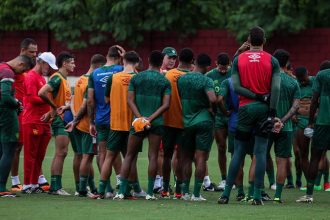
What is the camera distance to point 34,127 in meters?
18.6

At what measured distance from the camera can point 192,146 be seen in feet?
56.3

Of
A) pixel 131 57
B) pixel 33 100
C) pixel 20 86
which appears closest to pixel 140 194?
pixel 131 57

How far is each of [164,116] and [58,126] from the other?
2.02 m

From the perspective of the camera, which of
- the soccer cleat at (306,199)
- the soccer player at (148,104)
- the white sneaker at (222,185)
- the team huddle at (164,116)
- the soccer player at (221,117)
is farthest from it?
the white sneaker at (222,185)

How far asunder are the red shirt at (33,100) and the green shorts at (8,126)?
3.64ft

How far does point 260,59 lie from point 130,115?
2410 millimetres

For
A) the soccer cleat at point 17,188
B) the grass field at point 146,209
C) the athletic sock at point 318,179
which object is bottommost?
the soccer cleat at point 17,188

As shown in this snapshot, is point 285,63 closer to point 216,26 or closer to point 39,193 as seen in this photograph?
point 39,193

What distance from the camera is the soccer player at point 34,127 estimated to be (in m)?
18.5

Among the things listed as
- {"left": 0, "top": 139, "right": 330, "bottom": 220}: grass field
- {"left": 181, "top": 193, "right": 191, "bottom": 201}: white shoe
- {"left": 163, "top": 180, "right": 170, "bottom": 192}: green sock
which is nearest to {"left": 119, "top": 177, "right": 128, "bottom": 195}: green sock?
{"left": 0, "top": 139, "right": 330, "bottom": 220}: grass field

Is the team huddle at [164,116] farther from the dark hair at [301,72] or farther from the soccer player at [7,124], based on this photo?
the dark hair at [301,72]

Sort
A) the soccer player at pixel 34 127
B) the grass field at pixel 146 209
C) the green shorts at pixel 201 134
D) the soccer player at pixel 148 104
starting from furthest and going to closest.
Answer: the soccer player at pixel 34 127, the green shorts at pixel 201 134, the soccer player at pixel 148 104, the grass field at pixel 146 209

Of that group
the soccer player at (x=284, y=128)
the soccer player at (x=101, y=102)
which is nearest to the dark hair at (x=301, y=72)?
the soccer player at (x=284, y=128)

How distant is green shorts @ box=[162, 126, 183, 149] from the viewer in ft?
57.1
